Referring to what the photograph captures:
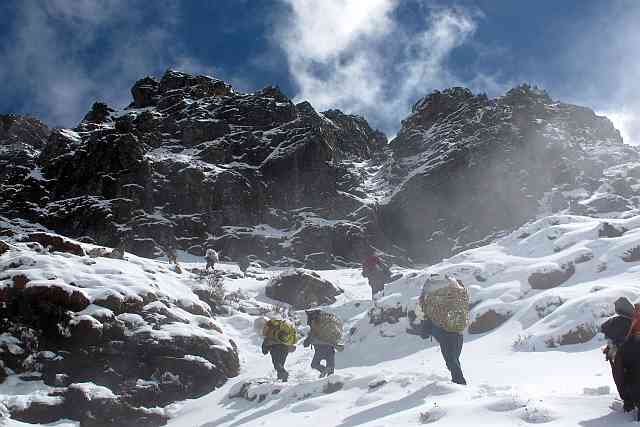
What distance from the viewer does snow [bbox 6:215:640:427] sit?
19.3 feet

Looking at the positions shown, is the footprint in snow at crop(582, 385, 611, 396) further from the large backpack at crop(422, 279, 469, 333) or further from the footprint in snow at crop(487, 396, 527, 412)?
the large backpack at crop(422, 279, 469, 333)

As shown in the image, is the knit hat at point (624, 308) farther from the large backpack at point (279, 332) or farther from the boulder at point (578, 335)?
the large backpack at point (279, 332)

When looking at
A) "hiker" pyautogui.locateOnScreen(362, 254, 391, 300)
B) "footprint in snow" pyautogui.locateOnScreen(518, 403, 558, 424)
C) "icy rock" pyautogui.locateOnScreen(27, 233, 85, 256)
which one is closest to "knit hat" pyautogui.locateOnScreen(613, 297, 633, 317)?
"footprint in snow" pyautogui.locateOnScreen(518, 403, 558, 424)

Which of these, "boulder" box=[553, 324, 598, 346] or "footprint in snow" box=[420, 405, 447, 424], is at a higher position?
"boulder" box=[553, 324, 598, 346]

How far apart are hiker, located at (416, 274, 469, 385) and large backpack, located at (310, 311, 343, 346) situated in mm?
3244

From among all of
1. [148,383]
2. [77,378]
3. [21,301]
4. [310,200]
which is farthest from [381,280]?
[310,200]

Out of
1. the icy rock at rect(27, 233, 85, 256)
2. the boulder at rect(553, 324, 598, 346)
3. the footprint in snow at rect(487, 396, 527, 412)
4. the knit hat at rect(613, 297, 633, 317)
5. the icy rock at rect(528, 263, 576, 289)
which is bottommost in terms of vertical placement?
the footprint in snow at rect(487, 396, 527, 412)

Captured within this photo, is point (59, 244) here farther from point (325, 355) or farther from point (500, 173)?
point (500, 173)

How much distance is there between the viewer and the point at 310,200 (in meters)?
72.1

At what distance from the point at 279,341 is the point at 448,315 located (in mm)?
4909

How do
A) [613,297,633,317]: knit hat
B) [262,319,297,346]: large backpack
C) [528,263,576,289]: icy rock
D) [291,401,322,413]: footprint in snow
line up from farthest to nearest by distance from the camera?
1. [528,263,576,289]: icy rock
2. [262,319,297,346]: large backpack
3. [291,401,322,413]: footprint in snow
4. [613,297,633,317]: knit hat

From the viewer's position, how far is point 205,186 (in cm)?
6625

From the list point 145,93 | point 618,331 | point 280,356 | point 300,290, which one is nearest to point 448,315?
point 618,331

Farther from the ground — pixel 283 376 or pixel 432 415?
pixel 283 376
